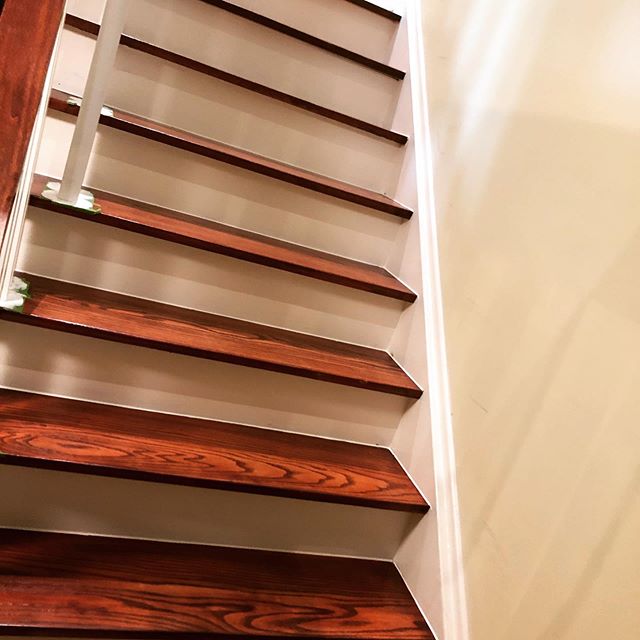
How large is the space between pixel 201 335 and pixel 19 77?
29.4 inches

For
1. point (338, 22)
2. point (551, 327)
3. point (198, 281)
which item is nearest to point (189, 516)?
point (198, 281)

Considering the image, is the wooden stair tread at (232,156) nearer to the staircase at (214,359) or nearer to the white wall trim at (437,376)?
the staircase at (214,359)

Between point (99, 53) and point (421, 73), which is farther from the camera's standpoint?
point (421, 73)

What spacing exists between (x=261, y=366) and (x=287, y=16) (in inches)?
59.7

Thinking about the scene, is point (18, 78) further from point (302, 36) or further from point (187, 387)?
point (302, 36)

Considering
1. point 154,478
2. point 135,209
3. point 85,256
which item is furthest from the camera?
point 135,209

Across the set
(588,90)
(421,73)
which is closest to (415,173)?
(421,73)

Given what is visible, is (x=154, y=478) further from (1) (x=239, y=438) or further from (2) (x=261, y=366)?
(2) (x=261, y=366)

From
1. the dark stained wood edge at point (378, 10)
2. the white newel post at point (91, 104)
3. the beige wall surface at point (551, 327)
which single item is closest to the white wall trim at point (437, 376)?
the beige wall surface at point (551, 327)

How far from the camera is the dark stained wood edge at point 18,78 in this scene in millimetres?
938

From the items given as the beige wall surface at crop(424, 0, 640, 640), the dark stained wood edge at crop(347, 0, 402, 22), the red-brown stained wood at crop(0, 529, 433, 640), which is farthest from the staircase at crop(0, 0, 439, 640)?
the dark stained wood edge at crop(347, 0, 402, 22)

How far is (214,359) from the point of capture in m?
1.49

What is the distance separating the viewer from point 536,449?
1230 millimetres

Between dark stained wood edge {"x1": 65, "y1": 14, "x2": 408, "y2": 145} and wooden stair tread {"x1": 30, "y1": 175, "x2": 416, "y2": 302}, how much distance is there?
1.55ft
